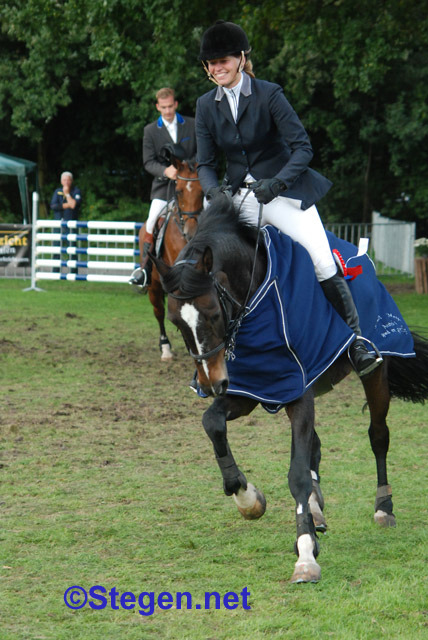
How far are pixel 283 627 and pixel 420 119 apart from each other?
1021 inches

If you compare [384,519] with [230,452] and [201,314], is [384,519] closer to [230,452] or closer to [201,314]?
[230,452]

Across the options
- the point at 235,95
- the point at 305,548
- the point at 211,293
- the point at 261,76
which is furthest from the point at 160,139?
the point at 261,76

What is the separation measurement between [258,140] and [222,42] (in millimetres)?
579

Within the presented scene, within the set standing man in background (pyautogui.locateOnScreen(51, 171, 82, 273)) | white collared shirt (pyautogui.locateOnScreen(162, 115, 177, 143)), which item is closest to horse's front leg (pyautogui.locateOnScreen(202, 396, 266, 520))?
white collared shirt (pyautogui.locateOnScreen(162, 115, 177, 143))

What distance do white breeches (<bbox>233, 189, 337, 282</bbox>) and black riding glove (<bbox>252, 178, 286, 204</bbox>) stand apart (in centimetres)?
27

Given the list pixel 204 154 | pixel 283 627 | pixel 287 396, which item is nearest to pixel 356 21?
pixel 204 154

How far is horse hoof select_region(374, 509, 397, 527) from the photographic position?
508cm

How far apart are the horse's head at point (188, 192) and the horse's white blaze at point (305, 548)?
594 cm

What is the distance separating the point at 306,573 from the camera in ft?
13.6

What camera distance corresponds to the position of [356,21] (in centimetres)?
1783

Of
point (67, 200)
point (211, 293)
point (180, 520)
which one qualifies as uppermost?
point (211, 293)

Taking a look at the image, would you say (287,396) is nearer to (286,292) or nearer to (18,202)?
(286,292)

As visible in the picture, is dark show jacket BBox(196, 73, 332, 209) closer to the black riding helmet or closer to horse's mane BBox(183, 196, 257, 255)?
the black riding helmet

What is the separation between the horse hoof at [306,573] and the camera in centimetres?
413
